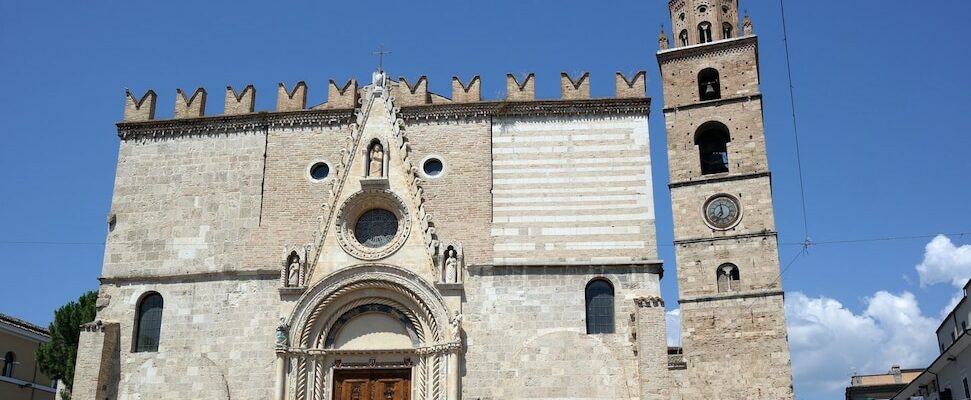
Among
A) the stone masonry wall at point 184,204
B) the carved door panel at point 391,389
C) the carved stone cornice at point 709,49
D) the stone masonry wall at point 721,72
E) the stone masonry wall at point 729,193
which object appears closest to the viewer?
the carved door panel at point 391,389

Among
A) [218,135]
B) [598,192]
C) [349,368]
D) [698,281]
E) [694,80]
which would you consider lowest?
[349,368]

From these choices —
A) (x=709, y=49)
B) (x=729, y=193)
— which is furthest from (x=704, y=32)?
(x=729, y=193)

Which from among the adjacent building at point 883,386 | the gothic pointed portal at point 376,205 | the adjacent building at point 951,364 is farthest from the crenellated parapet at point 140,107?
the adjacent building at point 883,386

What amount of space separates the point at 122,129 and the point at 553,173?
33.7 ft

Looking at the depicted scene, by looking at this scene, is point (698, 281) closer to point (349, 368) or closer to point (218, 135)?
point (349, 368)

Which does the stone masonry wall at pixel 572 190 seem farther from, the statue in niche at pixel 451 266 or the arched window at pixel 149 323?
the arched window at pixel 149 323

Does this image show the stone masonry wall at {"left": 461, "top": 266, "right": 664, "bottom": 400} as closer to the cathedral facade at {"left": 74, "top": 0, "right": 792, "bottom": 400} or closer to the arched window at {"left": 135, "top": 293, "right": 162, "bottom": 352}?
the cathedral facade at {"left": 74, "top": 0, "right": 792, "bottom": 400}

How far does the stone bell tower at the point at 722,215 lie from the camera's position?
2072 cm

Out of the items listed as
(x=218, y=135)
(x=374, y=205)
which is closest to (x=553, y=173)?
(x=374, y=205)

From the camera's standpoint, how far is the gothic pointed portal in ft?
63.4

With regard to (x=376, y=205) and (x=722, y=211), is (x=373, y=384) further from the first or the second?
(x=722, y=211)

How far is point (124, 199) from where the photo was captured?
20.9m

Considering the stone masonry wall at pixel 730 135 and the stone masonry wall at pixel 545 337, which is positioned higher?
the stone masonry wall at pixel 730 135

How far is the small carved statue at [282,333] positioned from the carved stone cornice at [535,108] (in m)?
5.41
